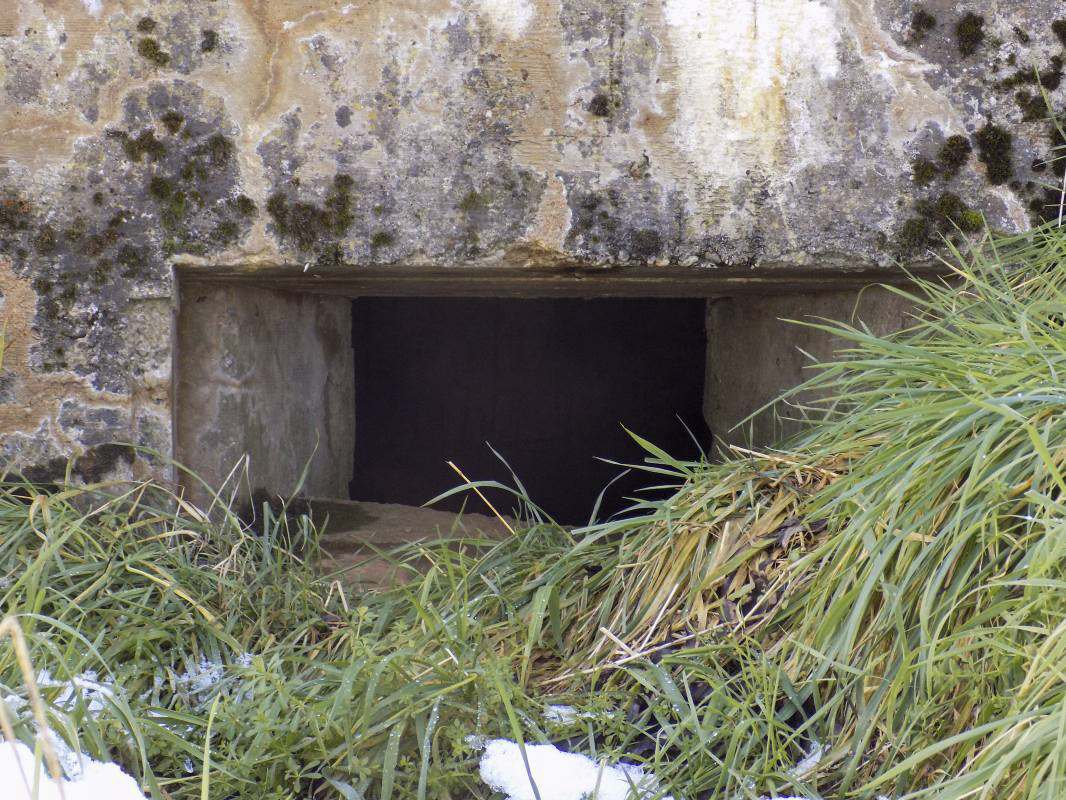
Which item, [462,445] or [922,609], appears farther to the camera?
[462,445]

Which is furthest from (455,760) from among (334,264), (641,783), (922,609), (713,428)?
(713,428)

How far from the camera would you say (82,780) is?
112 centimetres

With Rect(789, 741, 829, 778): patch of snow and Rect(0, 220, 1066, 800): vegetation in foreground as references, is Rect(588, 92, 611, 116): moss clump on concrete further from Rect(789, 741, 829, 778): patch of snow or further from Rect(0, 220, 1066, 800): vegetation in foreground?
Rect(789, 741, 829, 778): patch of snow

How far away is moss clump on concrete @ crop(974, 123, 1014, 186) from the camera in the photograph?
1711mm

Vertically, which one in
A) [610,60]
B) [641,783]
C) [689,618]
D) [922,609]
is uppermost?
[610,60]

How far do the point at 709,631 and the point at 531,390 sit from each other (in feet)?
10.8

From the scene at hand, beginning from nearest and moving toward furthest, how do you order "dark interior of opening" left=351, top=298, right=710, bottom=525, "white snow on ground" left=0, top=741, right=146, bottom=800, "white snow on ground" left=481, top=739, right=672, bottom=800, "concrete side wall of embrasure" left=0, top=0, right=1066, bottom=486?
"white snow on ground" left=0, top=741, right=146, bottom=800
"white snow on ground" left=481, top=739, right=672, bottom=800
"concrete side wall of embrasure" left=0, top=0, right=1066, bottom=486
"dark interior of opening" left=351, top=298, right=710, bottom=525

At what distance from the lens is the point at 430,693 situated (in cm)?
122

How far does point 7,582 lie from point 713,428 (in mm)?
1986

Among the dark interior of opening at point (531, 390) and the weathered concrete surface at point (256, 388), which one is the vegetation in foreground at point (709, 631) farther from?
the dark interior of opening at point (531, 390)

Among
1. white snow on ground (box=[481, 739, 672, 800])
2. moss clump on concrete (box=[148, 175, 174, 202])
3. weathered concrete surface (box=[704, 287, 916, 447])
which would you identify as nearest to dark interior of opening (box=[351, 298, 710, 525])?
weathered concrete surface (box=[704, 287, 916, 447])

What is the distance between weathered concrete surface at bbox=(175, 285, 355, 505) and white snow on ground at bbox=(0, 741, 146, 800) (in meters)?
0.71

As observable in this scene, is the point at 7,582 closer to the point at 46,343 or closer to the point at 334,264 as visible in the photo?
the point at 46,343

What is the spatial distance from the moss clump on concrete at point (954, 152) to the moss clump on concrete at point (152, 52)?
1442 millimetres
